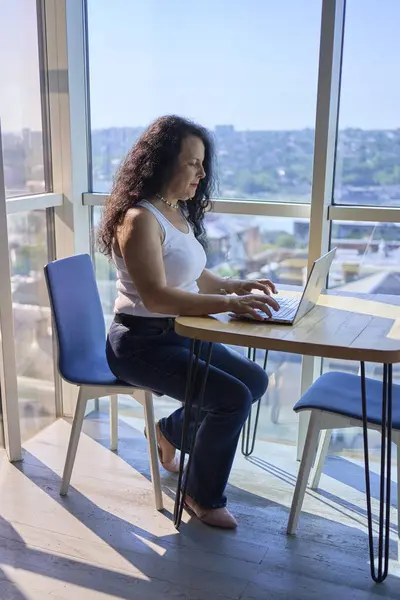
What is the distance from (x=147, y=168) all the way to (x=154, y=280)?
1.35 ft

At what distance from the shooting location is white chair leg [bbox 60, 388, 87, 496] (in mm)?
2352

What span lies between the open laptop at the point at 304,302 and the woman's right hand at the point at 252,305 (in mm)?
20

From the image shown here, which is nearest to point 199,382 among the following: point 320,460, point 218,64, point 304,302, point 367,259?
point 304,302

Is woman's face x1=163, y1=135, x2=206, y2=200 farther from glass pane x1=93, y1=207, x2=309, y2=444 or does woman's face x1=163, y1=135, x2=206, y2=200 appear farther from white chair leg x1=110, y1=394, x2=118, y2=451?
white chair leg x1=110, y1=394, x2=118, y2=451

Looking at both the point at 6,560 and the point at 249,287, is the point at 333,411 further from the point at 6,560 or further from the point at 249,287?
the point at 6,560

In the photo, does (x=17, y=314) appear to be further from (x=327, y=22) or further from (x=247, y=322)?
(x=327, y=22)

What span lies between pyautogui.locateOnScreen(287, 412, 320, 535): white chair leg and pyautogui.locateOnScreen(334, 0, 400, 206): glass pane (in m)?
0.91

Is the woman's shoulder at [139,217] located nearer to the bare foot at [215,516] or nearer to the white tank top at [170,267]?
the white tank top at [170,267]

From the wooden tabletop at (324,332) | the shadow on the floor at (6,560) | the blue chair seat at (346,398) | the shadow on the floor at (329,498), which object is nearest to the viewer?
the wooden tabletop at (324,332)

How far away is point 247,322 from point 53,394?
4.51 feet

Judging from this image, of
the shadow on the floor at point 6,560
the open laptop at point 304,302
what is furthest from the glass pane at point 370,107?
the shadow on the floor at point 6,560

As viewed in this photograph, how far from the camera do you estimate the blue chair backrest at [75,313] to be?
90.9 inches

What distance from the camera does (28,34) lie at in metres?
2.62

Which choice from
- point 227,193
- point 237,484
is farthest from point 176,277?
Answer: point 237,484
